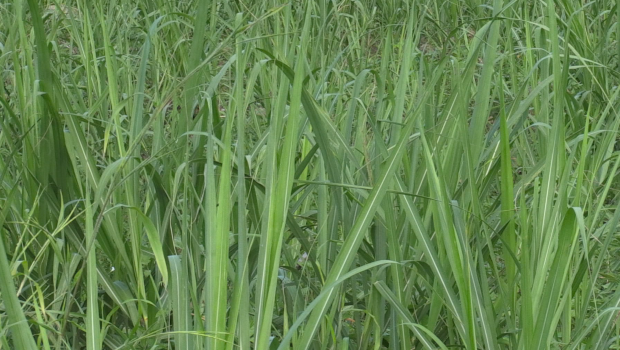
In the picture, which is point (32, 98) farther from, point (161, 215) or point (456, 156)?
point (456, 156)

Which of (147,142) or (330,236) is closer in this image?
(330,236)

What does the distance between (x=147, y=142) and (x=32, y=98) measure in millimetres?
881

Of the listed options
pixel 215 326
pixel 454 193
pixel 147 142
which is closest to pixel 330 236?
pixel 454 193

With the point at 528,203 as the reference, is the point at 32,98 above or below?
above

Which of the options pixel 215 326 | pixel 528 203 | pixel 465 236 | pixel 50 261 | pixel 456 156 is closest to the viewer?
pixel 215 326

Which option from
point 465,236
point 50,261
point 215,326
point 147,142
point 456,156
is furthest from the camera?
point 147,142

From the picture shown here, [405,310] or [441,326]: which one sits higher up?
[405,310]

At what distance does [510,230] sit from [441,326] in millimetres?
290

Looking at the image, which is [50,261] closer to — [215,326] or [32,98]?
[32,98]

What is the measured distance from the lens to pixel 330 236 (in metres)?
1.38

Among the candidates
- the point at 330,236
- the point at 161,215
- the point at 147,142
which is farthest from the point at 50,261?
the point at 147,142

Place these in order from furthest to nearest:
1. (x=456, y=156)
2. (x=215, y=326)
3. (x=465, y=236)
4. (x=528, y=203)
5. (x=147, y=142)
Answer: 1. (x=147, y=142)
2. (x=528, y=203)
3. (x=456, y=156)
4. (x=465, y=236)
5. (x=215, y=326)

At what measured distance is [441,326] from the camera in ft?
4.51

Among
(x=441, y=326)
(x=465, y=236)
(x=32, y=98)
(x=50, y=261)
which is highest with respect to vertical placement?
(x=32, y=98)
